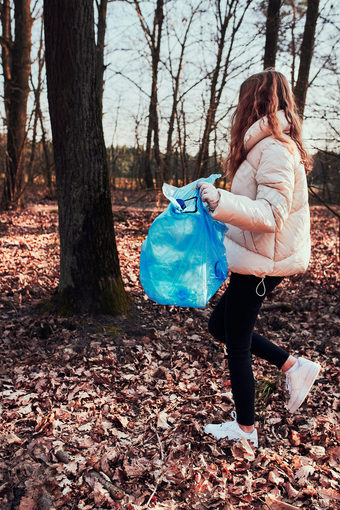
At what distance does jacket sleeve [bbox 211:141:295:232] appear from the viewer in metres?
2.00

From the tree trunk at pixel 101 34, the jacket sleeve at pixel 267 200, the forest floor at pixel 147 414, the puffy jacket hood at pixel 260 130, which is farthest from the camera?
the tree trunk at pixel 101 34

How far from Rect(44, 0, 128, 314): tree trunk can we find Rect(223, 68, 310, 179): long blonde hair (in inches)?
76.7

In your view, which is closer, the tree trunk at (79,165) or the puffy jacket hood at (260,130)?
the puffy jacket hood at (260,130)

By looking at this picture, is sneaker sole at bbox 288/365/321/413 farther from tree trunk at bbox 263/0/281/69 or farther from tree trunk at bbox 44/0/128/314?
tree trunk at bbox 263/0/281/69

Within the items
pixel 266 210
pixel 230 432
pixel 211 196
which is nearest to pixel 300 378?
pixel 230 432

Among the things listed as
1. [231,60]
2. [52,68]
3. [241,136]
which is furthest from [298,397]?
[231,60]

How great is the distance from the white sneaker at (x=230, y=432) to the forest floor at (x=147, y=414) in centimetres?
5

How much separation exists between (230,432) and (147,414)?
66 centimetres

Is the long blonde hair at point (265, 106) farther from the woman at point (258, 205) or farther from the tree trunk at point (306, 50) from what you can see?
the tree trunk at point (306, 50)

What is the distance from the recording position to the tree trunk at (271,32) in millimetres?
6680

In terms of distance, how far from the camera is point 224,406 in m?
3.07

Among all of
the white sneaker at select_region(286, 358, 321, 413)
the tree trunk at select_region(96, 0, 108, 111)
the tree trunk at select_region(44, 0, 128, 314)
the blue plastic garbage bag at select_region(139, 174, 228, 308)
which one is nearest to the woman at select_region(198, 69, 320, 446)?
the blue plastic garbage bag at select_region(139, 174, 228, 308)

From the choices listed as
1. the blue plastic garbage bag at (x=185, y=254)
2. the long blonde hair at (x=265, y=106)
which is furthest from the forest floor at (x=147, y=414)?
the long blonde hair at (x=265, y=106)

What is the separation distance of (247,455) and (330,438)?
66 centimetres
